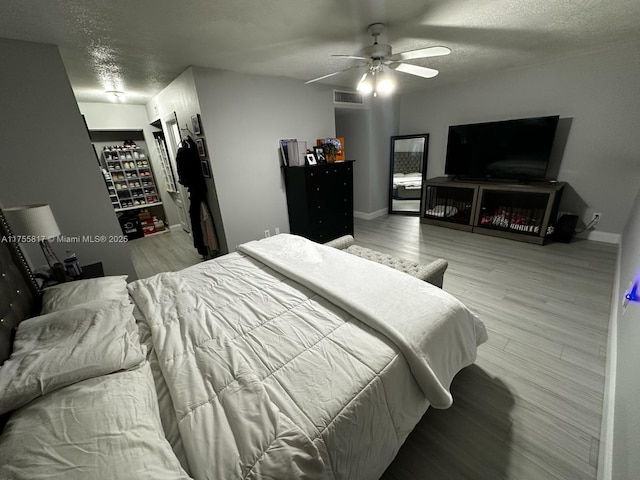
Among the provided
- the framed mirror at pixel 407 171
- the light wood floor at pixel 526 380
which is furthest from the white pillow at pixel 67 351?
the framed mirror at pixel 407 171

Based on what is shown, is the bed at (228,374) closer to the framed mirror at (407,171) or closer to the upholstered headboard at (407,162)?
the framed mirror at (407,171)

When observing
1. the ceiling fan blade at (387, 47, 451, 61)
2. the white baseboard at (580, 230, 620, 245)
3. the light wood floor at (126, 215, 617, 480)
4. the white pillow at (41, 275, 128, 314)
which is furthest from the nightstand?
the white baseboard at (580, 230, 620, 245)

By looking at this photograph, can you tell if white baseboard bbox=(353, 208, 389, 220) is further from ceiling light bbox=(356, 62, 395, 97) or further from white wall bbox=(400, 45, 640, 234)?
ceiling light bbox=(356, 62, 395, 97)

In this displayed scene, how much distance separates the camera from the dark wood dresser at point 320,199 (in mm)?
3422

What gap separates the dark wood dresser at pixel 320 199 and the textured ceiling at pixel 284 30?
1.21 metres

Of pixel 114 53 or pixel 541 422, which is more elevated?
pixel 114 53

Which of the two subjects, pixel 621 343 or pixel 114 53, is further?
pixel 114 53

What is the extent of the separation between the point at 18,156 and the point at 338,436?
2935 mm

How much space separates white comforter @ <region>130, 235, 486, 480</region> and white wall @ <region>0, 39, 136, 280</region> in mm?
1179

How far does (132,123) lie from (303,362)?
211 inches

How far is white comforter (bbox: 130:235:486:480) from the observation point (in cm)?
78

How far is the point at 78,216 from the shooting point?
224 centimetres

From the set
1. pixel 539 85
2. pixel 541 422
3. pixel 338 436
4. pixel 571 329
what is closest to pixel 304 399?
pixel 338 436

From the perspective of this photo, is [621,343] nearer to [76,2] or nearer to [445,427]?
[445,427]
